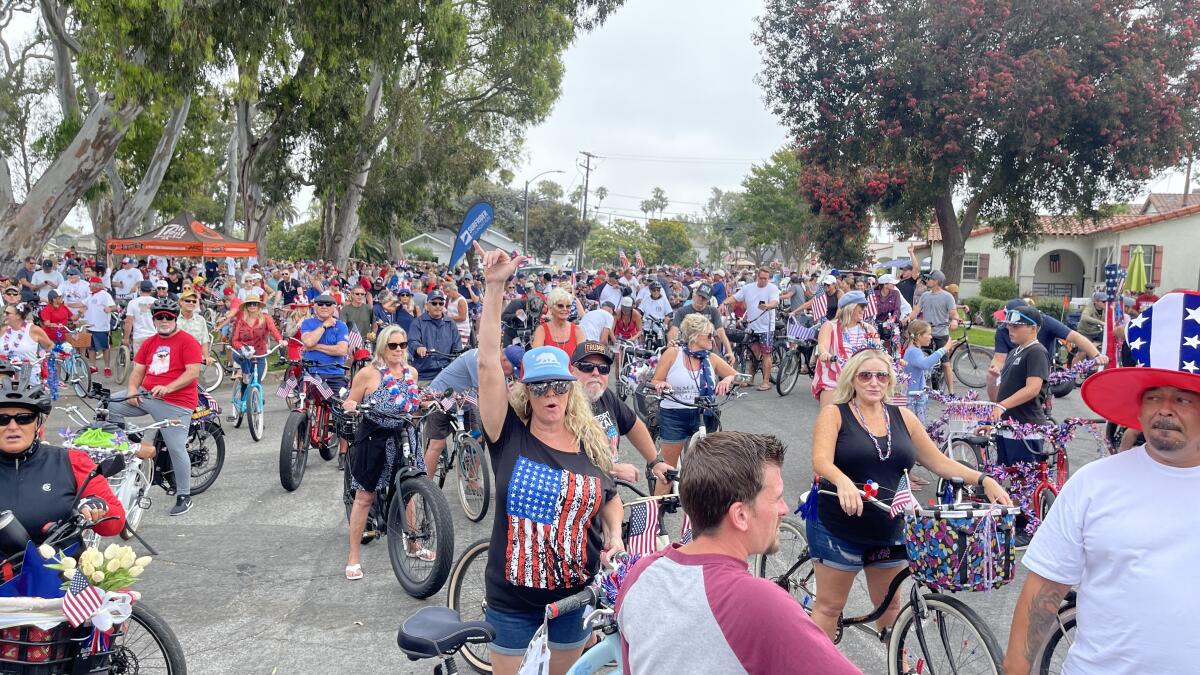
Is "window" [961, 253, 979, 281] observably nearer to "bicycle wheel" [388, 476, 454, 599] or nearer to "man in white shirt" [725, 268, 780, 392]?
"man in white shirt" [725, 268, 780, 392]

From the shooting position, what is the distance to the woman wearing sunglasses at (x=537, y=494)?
325cm

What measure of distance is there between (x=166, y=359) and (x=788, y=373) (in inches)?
366

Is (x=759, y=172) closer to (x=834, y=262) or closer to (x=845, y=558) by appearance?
(x=834, y=262)

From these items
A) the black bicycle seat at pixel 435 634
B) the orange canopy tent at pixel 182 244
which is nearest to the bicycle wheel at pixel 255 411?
the black bicycle seat at pixel 435 634

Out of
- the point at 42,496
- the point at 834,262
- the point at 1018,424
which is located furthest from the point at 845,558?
the point at 834,262

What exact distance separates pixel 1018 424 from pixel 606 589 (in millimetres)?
4679

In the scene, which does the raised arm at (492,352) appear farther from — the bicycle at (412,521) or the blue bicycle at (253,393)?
the blue bicycle at (253,393)

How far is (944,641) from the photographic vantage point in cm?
359

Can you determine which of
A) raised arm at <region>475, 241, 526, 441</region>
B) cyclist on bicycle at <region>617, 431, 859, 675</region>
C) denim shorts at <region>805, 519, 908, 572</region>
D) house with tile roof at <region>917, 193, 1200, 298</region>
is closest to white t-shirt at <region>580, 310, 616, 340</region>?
denim shorts at <region>805, 519, 908, 572</region>

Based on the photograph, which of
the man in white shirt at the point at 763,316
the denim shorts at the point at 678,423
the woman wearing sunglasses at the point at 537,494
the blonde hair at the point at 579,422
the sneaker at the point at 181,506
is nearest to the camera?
the woman wearing sunglasses at the point at 537,494

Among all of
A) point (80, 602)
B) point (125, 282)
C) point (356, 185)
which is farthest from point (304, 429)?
point (356, 185)

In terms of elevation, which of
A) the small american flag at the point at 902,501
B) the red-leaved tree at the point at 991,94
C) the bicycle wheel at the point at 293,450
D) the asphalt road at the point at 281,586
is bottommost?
the asphalt road at the point at 281,586

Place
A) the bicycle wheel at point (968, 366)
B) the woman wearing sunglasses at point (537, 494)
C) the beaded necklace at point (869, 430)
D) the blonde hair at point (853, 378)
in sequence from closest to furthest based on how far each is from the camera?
the woman wearing sunglasses at point (537, 494) → the beaded necklace at point (869, 430) → the blonde hair at point (853, 378) → the bicycle wheel at point (968, 366)

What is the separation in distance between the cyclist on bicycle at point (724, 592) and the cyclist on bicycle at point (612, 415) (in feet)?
5.65
